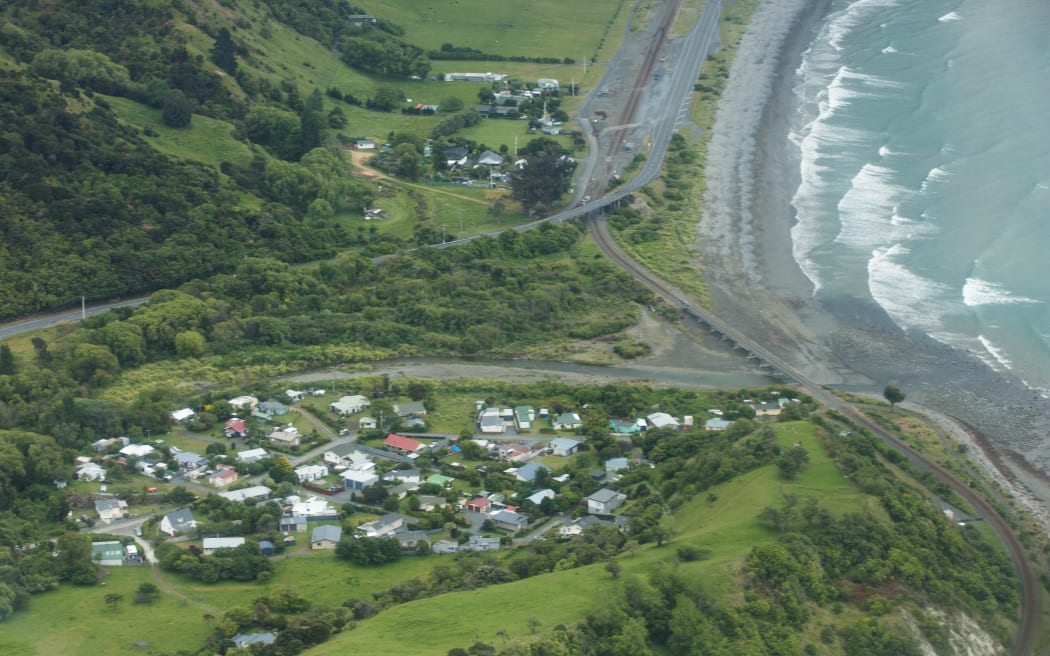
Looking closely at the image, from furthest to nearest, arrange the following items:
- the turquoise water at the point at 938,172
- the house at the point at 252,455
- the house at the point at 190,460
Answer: the turquoise water at the point at 938,172 < the house at the point at 252,455 < the house at the point at 190,460

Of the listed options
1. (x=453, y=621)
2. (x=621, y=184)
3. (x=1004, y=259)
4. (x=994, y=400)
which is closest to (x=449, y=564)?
(x=453, y=621)

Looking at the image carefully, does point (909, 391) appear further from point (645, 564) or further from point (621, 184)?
point (621, 184)

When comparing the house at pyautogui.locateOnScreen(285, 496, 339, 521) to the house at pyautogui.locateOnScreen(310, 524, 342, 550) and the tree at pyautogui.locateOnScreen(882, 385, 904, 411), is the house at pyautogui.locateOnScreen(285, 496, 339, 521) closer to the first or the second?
the house at pyautogui.locateOnScreen(310, 524, 342, 550)

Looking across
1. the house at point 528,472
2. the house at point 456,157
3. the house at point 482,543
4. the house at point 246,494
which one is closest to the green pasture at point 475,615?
the house at point 482,543

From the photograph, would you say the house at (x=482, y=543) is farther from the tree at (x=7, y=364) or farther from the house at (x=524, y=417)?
the tree at (x=7, y=364)

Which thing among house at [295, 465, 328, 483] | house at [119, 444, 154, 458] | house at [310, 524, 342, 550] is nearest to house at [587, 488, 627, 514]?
house at [310, 524, 342, 550]

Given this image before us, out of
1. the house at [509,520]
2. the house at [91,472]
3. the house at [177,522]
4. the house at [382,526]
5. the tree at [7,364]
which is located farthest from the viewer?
the tree at [7,364]
